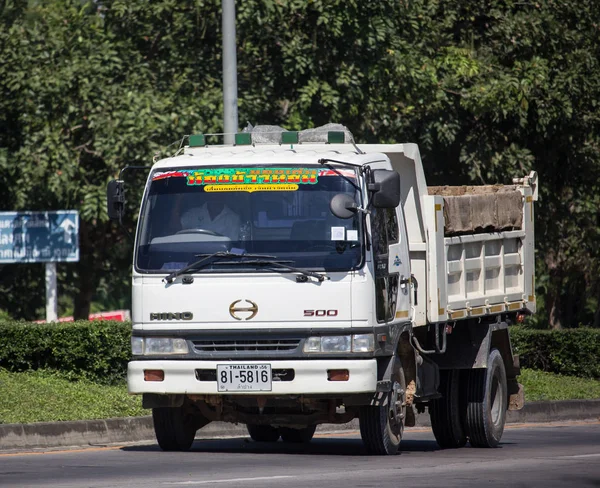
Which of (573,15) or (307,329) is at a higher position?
(573,15)

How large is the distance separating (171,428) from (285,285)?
193 centimetres

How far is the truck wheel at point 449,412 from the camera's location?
44.1 feet

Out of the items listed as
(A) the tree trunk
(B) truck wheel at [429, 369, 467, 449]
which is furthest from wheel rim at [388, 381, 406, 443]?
(A) the tree trunk

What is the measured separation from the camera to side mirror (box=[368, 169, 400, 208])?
431 inches

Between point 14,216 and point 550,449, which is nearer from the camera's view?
point 550,449

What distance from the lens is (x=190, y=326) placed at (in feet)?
35.9

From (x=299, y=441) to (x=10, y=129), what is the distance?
37.4ft

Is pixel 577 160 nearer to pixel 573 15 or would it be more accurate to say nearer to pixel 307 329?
pixel 573 15

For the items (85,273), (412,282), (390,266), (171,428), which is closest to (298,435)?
(171,428)

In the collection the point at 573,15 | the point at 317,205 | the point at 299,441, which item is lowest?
the point at 299,441

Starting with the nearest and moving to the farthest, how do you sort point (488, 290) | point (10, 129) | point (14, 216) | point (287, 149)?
1. point (287, 149)
2. point (488, 290)
3. point (14, 216)
4. point (10, 129)

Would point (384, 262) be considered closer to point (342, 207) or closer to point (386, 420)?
point (342, 207)

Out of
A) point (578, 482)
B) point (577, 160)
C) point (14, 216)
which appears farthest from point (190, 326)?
point (577, 160)

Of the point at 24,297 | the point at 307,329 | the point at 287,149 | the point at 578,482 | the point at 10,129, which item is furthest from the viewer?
the point at 24,297
